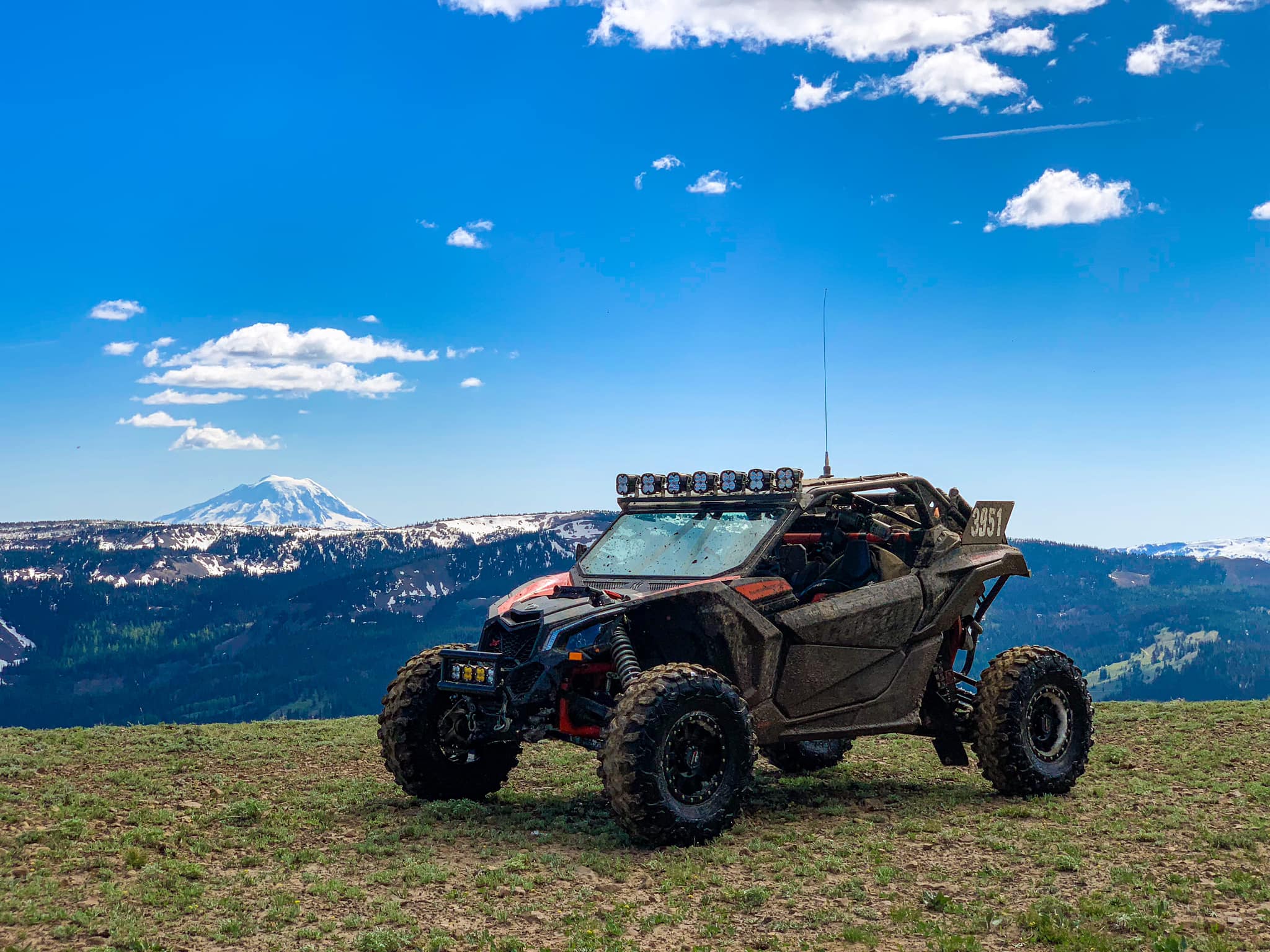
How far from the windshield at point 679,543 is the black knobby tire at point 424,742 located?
205 centimetres

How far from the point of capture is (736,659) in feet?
33.8

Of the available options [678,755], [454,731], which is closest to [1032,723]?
[678,755]

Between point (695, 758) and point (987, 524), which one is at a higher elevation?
point (987, 524)

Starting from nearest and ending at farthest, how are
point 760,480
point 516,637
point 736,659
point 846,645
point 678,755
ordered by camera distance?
point 678,755
point 516,637
point 736,659
point 846,645
point 760,480

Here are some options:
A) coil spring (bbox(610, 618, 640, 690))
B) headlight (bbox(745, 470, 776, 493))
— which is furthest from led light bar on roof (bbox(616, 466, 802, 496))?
coil spring (bbox(610, 618, 640, 690))

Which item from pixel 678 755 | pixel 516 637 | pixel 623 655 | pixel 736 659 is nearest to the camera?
pixel 678 755

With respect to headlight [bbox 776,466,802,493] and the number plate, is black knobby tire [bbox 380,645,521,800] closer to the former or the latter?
headlight [bbox 776,466,802,493]

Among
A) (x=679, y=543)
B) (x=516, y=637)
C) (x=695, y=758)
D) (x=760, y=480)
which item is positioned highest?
(x=760, y=480)

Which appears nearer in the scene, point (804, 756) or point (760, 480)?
point (760, 480)

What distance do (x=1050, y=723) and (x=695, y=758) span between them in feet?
16.3

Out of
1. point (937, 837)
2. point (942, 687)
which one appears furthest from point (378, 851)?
point (942, 687)

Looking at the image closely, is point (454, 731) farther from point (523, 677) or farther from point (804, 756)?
point (804, 756)

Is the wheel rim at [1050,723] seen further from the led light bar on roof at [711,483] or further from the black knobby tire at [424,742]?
the black knobby tire at [424,742]

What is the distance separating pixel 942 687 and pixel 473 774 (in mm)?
5259
